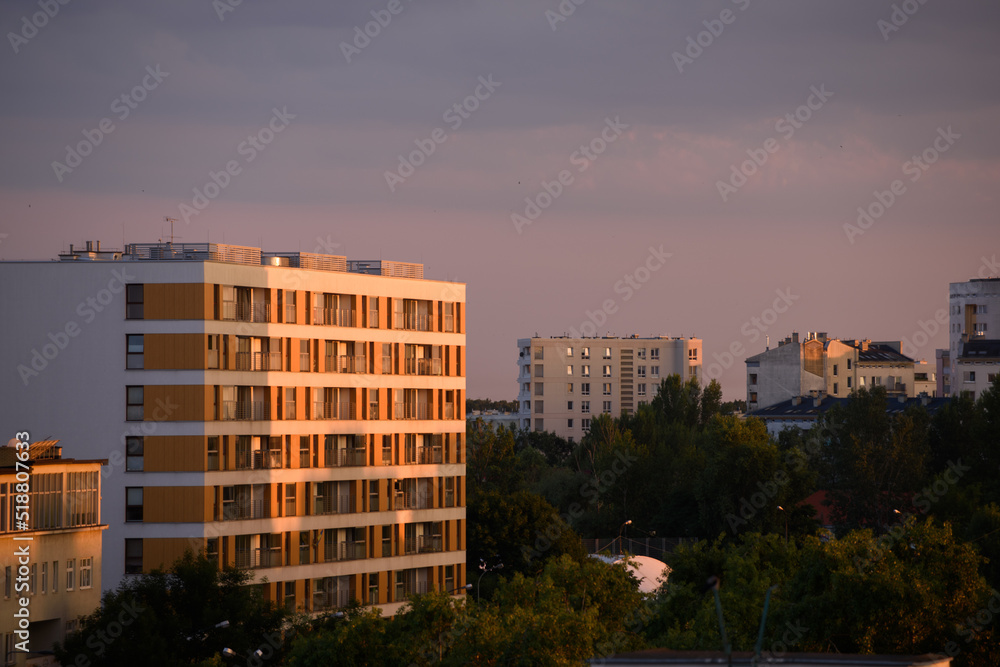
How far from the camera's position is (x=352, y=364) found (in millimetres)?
87562

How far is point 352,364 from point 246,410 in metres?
8.63

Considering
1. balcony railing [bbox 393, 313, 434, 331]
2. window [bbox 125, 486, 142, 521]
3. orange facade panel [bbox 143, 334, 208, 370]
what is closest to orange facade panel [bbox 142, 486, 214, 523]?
window [bbox 125, 486, 142, 521]

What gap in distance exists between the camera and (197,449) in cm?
7719

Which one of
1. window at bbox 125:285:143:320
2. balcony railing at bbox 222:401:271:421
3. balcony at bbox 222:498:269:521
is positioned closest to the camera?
window at bbox 125:285:143:320

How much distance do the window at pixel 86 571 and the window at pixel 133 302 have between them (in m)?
17.0

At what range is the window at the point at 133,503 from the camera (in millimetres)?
76375

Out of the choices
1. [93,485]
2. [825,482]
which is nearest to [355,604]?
[93,485]

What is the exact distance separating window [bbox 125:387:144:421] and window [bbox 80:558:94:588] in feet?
46.3

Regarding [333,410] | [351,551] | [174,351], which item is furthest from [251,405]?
[351,551]

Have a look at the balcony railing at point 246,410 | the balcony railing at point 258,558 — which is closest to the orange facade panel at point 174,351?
the balcony railing at point 246,410

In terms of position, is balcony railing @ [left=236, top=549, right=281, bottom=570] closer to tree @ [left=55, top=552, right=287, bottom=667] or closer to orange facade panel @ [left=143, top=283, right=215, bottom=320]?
orange facade panel @ [left=143, top=283, right=215, bottom=320]

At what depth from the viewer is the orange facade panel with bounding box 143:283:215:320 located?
77125mm

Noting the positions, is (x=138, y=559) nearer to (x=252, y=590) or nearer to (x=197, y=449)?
(x=197, y=449)

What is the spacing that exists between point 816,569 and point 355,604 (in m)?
22.7
